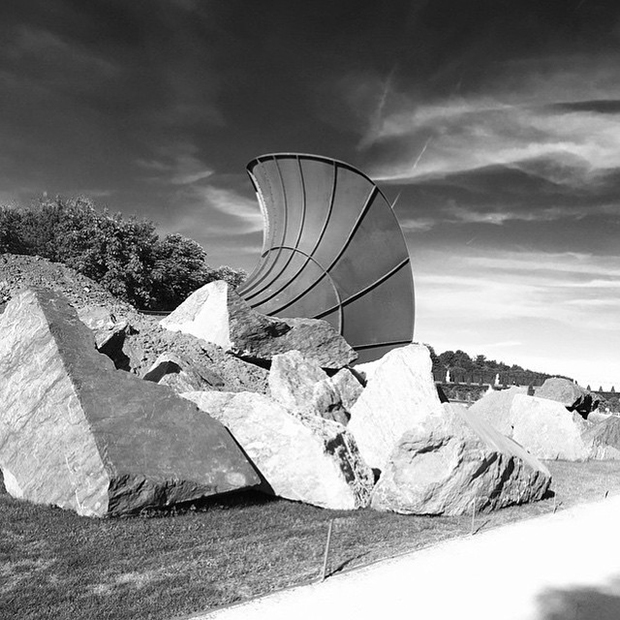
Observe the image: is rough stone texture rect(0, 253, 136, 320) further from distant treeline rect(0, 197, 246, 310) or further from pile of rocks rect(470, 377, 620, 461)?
distant treeline rect(0, 197, 246, 310)

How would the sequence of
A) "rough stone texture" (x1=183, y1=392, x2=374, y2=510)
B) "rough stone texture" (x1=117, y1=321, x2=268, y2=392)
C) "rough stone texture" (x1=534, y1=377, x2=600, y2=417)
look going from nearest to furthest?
1. "rough stone texture" (x1=183, y1=392, x2=374, y2=510)
2. "rough stone texture" (x1=117, y1=321, x2=268, y2=392)
3. "rough stone texture" (x1=534, y1=377, x2=600, y2=417)

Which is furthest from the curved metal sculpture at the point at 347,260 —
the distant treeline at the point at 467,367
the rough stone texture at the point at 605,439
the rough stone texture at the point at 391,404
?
the distant treeline at the point at 467,367

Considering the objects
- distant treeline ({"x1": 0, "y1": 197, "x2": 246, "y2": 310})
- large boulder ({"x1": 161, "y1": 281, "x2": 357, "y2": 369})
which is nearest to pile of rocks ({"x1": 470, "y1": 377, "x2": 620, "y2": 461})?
large boulder ({"x1": 161, "y1": 281, "x2": 357, "y2": 369})

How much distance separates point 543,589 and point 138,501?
3396 mm

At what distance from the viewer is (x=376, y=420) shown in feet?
26.0

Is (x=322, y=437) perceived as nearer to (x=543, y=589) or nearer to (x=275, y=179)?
(x=543, y=589)

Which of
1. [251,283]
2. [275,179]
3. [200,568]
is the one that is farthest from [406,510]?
[275,179]

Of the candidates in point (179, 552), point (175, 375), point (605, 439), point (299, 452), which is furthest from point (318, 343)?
point (605, 439)

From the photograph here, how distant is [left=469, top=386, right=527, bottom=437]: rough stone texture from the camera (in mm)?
12328

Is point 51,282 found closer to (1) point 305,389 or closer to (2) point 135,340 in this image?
(2) point 135,340

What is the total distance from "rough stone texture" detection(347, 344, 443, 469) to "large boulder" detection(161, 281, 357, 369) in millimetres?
2457

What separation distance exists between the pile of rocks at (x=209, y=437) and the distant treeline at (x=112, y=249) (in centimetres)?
1992

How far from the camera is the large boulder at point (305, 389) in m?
8.09

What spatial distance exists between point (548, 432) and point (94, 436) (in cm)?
946
